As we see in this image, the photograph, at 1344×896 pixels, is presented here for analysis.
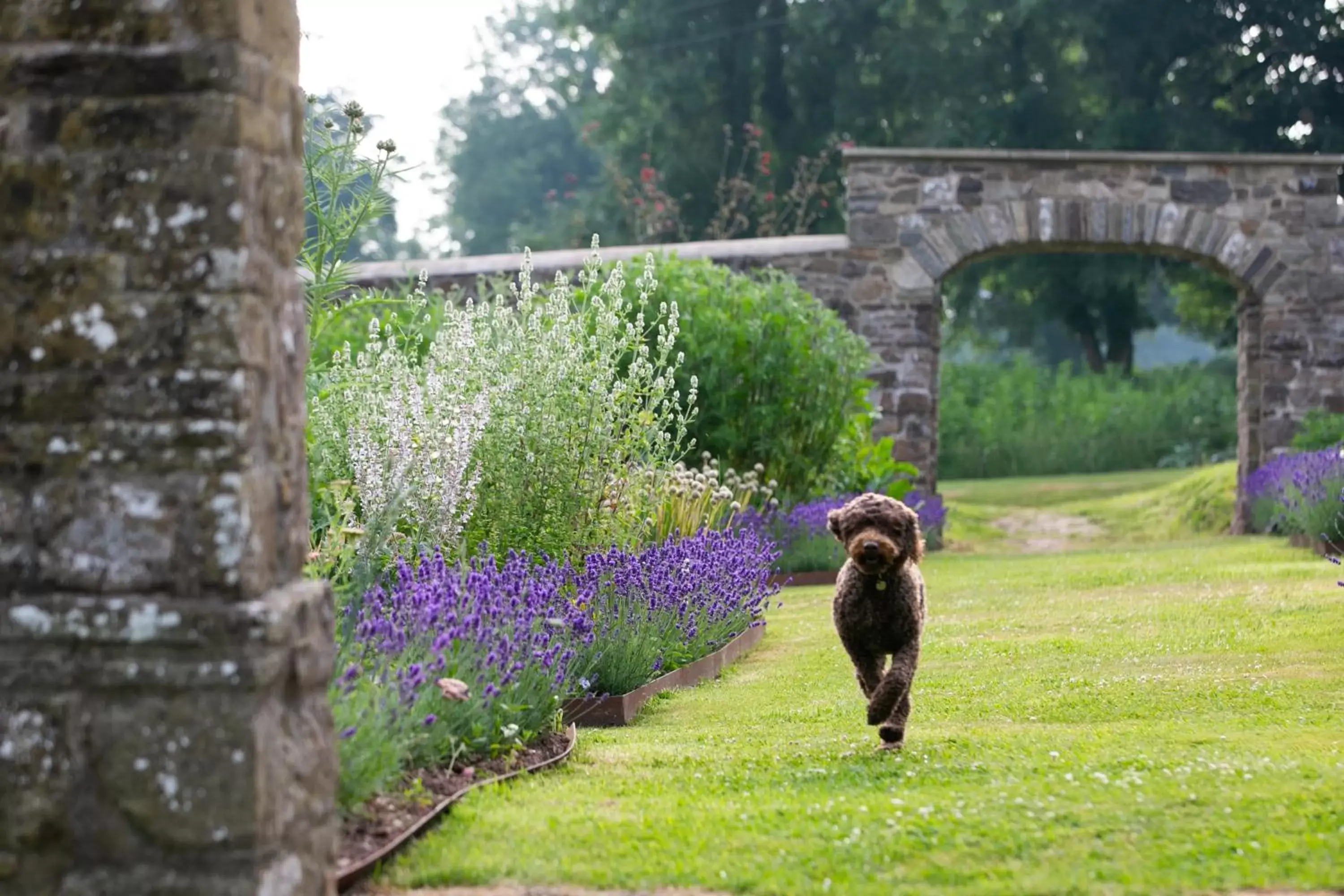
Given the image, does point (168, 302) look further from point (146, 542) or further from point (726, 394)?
point (726, 394)

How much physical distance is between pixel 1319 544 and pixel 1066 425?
472 inches

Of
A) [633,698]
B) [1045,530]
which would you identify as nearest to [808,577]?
[633,698]

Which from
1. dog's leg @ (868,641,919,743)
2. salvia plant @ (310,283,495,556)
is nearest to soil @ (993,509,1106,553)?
salvia plant @ (310,283,495,556)

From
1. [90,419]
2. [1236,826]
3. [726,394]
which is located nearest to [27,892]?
[90,419]

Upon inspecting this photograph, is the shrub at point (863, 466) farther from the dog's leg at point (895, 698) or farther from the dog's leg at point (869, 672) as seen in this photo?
the dog's leg at point (895, 698)

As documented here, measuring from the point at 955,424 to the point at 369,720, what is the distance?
64.8 feet

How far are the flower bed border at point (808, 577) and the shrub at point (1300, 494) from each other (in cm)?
335

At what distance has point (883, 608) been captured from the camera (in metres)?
4.93

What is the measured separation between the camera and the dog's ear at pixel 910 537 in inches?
195

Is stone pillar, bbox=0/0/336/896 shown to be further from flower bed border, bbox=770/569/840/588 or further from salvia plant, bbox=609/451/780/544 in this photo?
flower bed border, bbox=770/569/840/588

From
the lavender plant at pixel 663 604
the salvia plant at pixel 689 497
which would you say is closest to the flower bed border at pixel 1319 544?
the salvia plant at pixel 689 497

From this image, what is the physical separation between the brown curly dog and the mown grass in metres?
0.16

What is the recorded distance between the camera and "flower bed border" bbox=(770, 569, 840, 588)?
11.3 m

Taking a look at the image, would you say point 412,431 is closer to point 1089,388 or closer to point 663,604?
point 663,604
